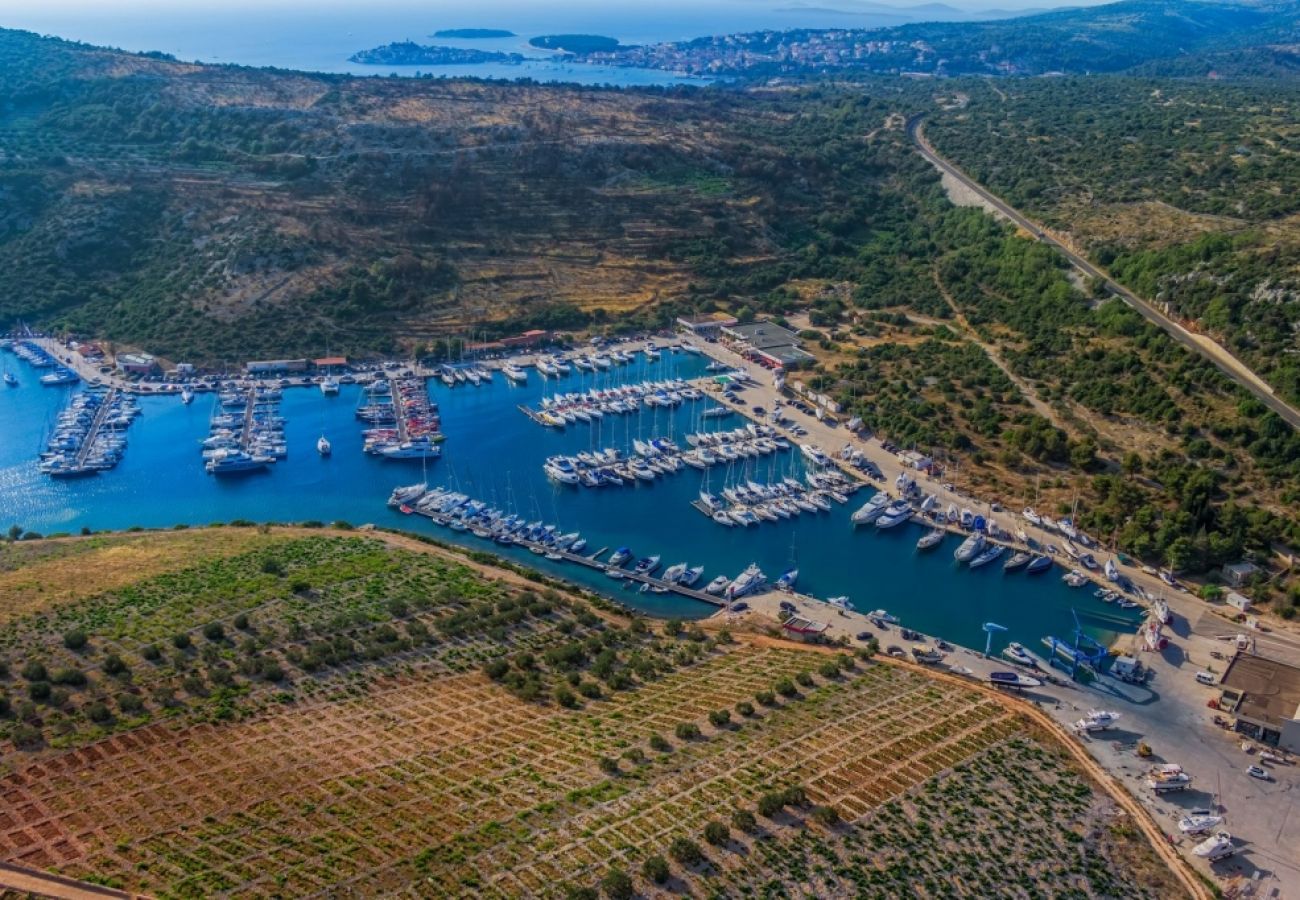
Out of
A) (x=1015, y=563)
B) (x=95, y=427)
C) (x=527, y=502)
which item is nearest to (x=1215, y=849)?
(x=1015, y=563)

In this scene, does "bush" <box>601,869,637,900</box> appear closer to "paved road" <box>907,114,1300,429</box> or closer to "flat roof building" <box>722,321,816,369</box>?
"paved road" <box>907,114,1300,429</box>

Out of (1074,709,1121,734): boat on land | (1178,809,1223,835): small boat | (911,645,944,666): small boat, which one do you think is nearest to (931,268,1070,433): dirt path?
(911,645,944,666): small boat

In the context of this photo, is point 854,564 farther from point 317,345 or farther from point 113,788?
point 317,345

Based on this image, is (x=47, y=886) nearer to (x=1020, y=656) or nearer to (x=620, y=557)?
(x=620, y=557)

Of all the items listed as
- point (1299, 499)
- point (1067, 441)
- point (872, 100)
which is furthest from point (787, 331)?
point (872, 100)

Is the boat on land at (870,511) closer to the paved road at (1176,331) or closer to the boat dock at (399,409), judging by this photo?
the paved road at (1176,331)

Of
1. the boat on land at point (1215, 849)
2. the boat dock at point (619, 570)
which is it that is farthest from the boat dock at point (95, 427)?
the boat on land at point (1215, 849)
